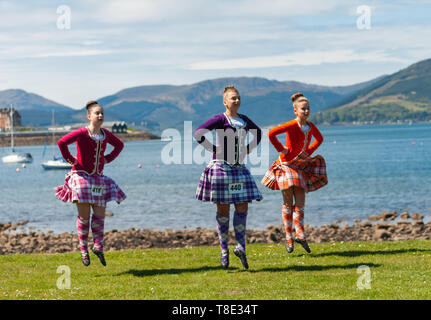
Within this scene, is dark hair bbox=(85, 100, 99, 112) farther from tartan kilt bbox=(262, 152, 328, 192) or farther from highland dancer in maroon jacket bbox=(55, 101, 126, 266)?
tartan kilt bbox=(262, 152, 328, 192)

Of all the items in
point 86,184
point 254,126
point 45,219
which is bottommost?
point 45,219

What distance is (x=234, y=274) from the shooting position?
1131 centimetres

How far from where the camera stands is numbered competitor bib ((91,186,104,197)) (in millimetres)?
11680

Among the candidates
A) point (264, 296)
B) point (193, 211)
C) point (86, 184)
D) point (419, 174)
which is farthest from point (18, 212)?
point (419, 174)

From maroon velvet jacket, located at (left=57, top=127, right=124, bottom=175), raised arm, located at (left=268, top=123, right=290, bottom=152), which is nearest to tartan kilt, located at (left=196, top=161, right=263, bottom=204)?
raised arm, located at (left=268, top=123, right=290, bottom=152)

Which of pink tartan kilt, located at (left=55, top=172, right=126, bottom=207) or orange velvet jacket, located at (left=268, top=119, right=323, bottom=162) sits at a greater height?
orange velvet jacket, located at (left=268, top=119, right=323, bottom=162)

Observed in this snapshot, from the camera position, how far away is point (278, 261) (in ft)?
41.5

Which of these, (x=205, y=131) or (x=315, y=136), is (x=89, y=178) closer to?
(x=205, y=131)

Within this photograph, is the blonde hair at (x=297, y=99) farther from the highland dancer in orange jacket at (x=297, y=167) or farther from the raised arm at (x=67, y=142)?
the raised arm at (x=67, y=142)

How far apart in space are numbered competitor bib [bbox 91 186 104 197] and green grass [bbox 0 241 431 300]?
151cm

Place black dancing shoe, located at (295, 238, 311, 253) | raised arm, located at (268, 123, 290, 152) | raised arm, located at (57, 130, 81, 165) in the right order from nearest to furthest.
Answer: raised arm, located at (57, 130, 81, 165), raised arm, located at (268, 123, 290, 152), black dancing shoe, located at (295, 238, 311, 253)

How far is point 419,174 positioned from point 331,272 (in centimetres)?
5635

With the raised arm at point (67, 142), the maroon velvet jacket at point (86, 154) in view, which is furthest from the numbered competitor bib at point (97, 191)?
the raised arm at point (67, 142)
